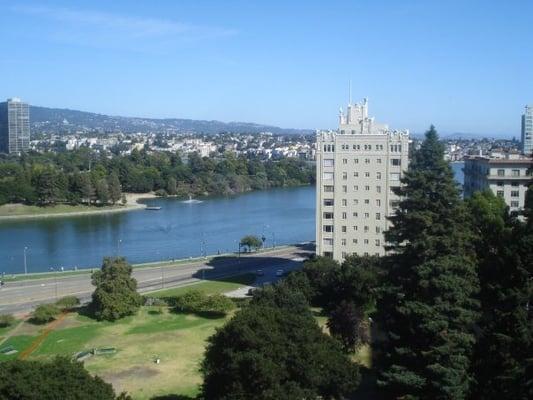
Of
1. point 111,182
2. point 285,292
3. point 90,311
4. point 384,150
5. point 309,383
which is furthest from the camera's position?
point 111,182

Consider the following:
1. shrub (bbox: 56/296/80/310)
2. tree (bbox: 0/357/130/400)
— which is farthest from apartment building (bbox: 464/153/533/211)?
tree (bbox: 0/357/130/400)

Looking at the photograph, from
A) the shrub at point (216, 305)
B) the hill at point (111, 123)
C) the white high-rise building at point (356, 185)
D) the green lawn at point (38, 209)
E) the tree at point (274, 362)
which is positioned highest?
the hill at point (111, 123)

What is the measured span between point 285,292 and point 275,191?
3471cm

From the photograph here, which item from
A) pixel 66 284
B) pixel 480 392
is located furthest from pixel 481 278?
pixel 66 284

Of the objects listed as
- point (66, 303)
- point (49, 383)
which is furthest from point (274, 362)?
point (66, 303)

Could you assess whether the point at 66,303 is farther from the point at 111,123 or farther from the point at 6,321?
the point at 111,123

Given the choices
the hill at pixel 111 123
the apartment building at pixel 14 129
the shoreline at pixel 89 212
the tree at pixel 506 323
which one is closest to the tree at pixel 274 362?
the tree at pixel 506 323

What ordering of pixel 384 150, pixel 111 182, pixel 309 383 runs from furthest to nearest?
pixel 111 182
pixel 384 150
pixel 309 383

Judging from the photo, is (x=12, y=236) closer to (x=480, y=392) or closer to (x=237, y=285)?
(x=237, y=285)

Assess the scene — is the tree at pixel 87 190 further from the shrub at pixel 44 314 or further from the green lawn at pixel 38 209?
the shrub at pixel 44 314

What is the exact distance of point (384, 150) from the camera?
655 inches

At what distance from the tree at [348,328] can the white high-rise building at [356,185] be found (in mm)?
6062

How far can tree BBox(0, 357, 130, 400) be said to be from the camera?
20.2ft

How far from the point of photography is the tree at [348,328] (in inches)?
415
